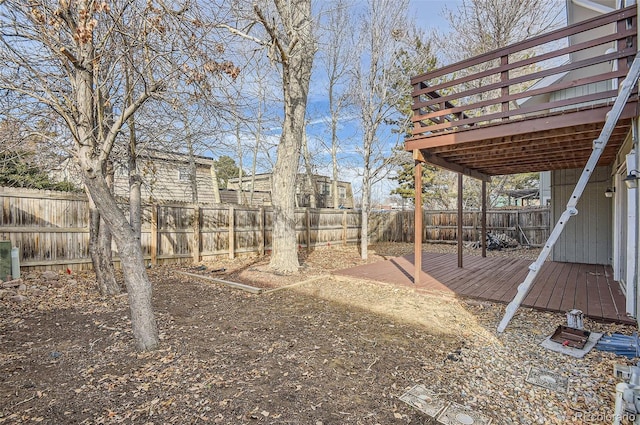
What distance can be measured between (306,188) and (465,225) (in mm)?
10367

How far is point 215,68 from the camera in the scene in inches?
137

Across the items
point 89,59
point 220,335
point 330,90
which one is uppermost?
point 330,90

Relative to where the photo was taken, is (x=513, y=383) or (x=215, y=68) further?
(x=215, y=68)

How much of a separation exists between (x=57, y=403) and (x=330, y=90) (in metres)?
13.7

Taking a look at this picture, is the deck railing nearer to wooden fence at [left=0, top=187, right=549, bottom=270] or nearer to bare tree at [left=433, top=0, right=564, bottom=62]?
bare tree at [left=433, top=0, right=564, bottom=62]

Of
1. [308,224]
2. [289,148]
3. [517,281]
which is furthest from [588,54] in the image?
[308,224]

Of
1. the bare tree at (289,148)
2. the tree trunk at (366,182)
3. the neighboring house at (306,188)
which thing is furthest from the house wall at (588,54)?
the neighboring house at (306,188)

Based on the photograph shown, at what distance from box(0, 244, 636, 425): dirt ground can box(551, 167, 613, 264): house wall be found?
436cm

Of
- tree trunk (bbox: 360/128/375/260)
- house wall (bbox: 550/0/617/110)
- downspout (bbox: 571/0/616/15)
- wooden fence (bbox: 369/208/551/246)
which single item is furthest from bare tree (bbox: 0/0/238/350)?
wooden fence (bbox: 369/208/551/246)

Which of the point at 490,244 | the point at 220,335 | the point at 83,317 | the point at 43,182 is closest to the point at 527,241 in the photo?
the point at 490,244

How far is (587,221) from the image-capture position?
709 cm

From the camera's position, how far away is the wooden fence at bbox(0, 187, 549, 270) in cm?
605

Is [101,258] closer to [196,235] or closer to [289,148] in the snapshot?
[196,235]

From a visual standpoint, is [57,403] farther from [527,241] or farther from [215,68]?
[527,241]
